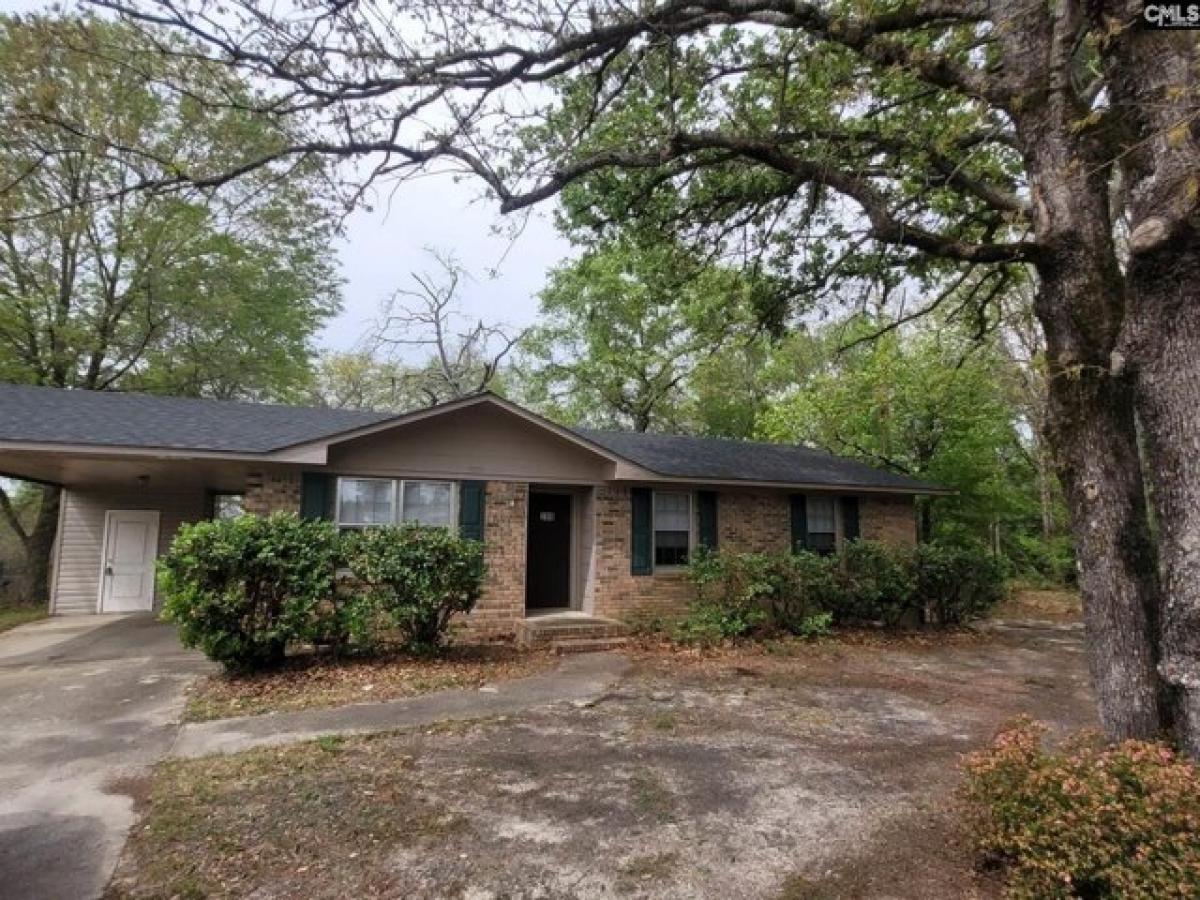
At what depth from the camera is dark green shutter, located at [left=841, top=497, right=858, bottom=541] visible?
12790mm

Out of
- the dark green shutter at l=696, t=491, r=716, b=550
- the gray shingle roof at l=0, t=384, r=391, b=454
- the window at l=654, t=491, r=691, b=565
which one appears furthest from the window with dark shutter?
the gray shingle roof at l=0, t=384, r=391, b=454

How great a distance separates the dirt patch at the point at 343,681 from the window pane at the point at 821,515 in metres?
6.48

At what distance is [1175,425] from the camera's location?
333 centimetres

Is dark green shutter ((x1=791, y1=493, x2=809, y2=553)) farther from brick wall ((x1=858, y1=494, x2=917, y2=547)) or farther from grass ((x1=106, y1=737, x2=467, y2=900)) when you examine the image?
grass ((x1=106, y1=737, x2=467, y2=900))

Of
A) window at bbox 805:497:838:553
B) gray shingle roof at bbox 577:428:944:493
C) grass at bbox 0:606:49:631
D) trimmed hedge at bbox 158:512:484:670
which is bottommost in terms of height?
grass at bbox 0:606:49:631

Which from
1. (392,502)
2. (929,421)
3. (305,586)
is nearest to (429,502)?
(392,502)

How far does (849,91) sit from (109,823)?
289 inches

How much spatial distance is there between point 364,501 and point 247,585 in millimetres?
2503

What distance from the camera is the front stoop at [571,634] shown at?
9172 mm

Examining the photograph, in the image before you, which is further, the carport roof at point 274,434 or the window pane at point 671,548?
the window pane at point 671,548

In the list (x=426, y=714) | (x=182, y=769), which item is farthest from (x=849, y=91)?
(x=182, y=769)

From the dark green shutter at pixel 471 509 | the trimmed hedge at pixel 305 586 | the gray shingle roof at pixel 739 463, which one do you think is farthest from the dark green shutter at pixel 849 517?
the trimmed hedge at pixel 305 586

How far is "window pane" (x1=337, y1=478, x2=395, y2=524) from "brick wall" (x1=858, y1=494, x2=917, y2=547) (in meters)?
9.10

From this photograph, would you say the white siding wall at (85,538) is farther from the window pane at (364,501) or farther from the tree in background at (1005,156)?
the tree in background at (1005,156)
